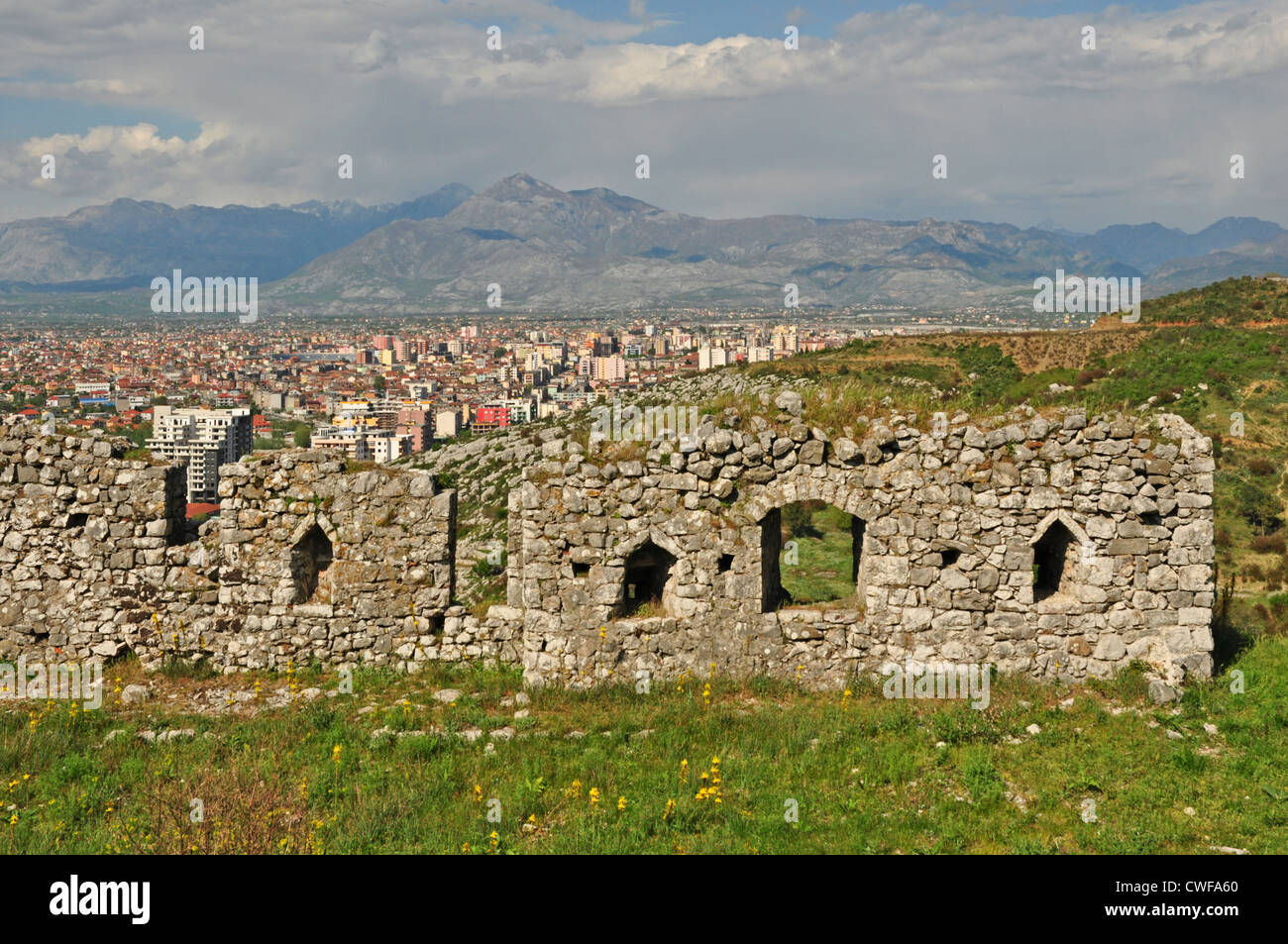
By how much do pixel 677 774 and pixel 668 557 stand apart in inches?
139

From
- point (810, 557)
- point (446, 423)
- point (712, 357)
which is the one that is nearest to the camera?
point (810, 557)

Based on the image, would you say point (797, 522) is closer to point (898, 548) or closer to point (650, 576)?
point (650, 576)

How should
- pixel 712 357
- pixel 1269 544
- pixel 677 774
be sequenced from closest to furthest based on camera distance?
pixel 677 774
pixel 1269 544
pixel 712 357

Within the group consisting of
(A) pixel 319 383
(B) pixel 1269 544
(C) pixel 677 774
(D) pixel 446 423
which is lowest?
(B) pixel 1269 544

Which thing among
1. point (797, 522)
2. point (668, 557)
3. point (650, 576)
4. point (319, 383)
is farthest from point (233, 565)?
point (319, 383)

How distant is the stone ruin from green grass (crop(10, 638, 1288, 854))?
0.63 metres

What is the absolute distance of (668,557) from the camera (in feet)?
40.9

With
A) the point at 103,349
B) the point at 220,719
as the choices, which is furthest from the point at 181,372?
the point at 220,719

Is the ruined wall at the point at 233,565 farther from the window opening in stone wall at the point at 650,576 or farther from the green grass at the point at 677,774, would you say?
the window opening in stone wall at the point at 650,576

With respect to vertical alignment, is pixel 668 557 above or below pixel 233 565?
above

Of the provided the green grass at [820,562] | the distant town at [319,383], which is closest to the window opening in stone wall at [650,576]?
the green grass at [820,562]

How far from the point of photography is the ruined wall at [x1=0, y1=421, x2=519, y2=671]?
496 inches

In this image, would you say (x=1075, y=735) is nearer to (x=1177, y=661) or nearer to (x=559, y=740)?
(x=1177, y=661)

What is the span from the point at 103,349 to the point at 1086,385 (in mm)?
154929
